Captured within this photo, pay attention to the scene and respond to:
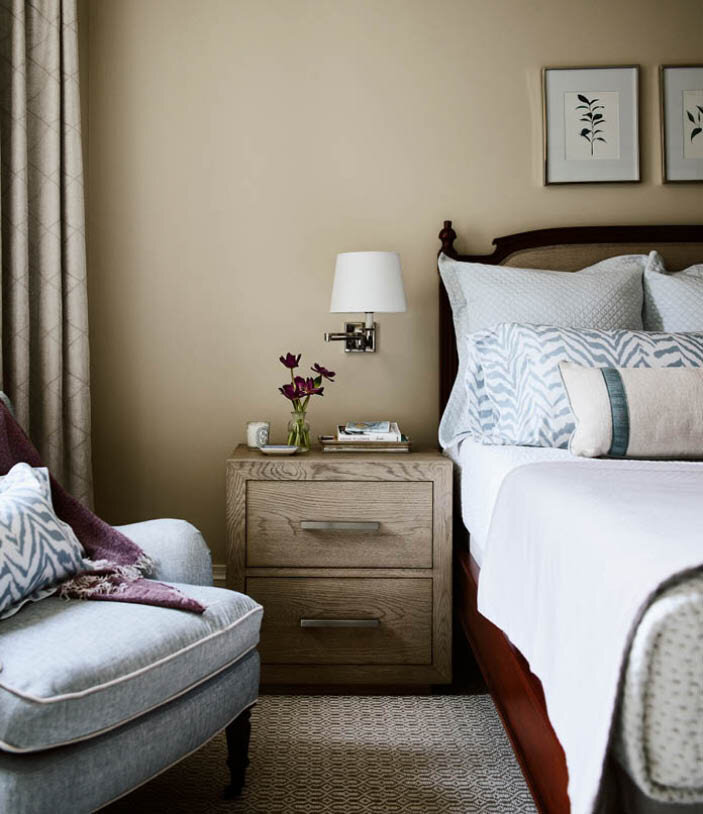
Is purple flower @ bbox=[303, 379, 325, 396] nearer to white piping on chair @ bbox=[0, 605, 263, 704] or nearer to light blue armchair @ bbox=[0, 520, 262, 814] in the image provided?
light blue armchair @ bbox=[0, 520, 262, 814]

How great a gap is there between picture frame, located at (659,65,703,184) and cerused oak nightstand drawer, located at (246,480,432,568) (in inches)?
58.6

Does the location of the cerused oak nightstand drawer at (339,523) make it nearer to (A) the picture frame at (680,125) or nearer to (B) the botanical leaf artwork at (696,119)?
(A) the picture frame at (680,125)

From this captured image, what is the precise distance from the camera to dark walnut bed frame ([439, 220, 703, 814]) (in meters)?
1.26

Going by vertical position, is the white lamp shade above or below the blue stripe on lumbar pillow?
above

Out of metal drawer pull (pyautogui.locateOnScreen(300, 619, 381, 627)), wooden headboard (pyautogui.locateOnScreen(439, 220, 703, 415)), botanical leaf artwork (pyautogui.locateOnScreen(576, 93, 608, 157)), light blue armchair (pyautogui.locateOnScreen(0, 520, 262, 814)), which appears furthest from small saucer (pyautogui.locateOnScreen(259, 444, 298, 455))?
botanical leaf artwork (pyautogui.locateOnScreen(576, 93, 608, 157))

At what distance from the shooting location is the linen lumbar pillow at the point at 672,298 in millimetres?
2252

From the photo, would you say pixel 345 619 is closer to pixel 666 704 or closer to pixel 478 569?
pixel 478 569

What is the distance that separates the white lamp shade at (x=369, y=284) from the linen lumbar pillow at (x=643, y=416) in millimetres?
797

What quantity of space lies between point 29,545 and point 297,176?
5.70 feet

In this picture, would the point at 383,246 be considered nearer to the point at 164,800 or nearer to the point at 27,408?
the point at 27,408

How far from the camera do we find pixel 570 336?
6.78ft

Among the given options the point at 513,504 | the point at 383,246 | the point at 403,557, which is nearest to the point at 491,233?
the point at 383,246

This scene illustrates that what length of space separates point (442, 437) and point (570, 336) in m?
0.60

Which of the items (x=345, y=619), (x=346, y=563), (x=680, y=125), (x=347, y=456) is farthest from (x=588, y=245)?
(x=345, y=619)
